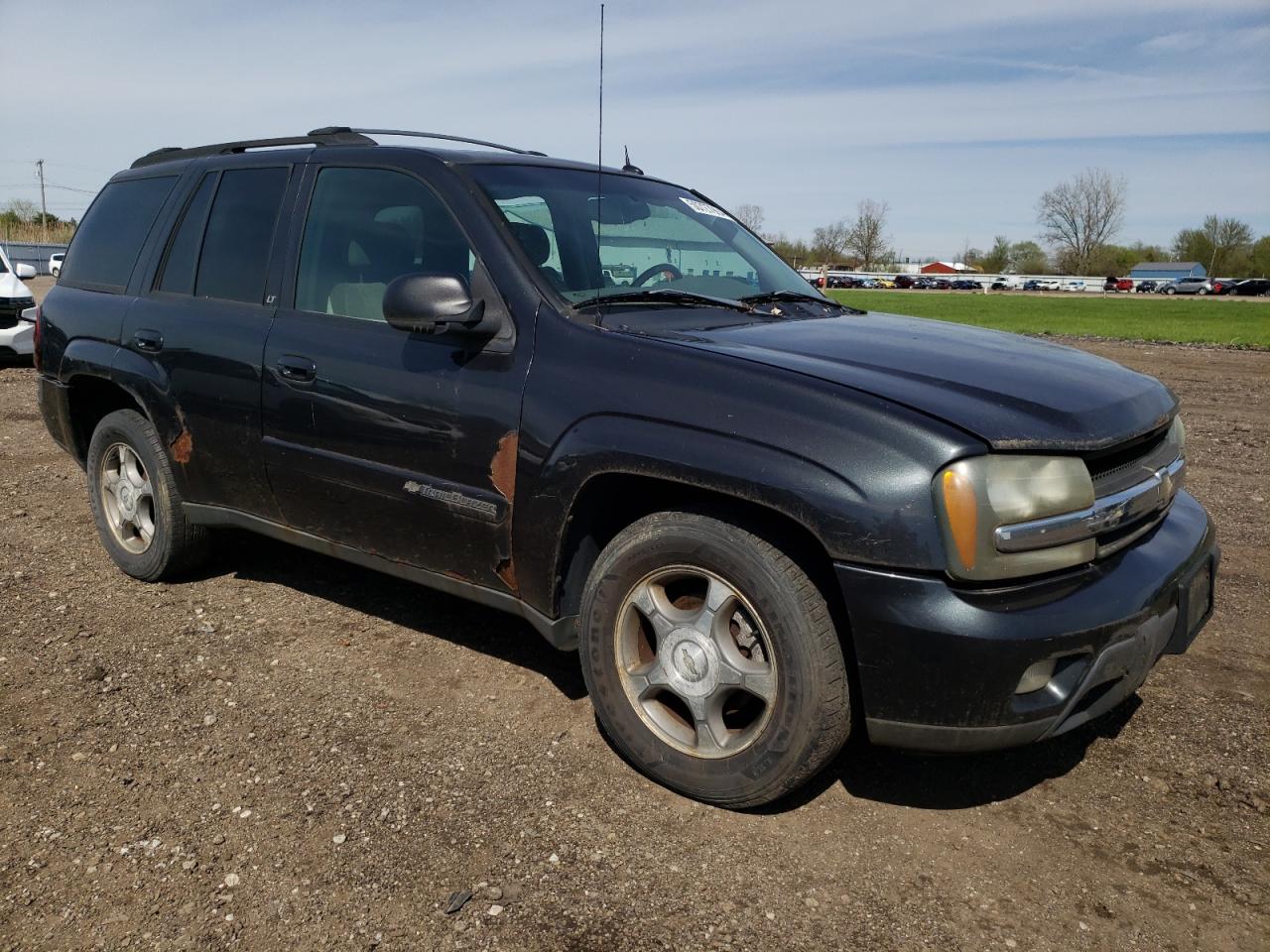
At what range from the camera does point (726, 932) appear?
236 centimetres

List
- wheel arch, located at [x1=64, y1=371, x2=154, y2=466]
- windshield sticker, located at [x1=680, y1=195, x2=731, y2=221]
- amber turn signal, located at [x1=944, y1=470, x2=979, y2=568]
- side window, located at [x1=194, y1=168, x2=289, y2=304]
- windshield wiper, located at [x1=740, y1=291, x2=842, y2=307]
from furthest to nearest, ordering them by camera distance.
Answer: wheel arch, located at [x1=64, y1=371, x2=154, y2=466] < windshield sticker, located at [x1=680, y1=195, x2=731, y2=221] < side window, located at [x1=194, y1=168, x2=289, y2=304] < windshield wiper, located at [x1=740, y1=291, x2=842, y2=307] < amber turn signal, located at [x1=944, y1=470, x2=979, y2=568]

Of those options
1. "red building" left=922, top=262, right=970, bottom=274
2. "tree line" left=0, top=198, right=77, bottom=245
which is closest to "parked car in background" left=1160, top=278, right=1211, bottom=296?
"red building" left=922, top=262, right=970, bottom=274

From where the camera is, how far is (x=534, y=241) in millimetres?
3330

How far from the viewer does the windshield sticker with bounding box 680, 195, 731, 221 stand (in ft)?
14.0

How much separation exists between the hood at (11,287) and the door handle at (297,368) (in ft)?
33.7

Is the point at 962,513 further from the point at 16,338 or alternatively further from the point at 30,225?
the point at 30,225

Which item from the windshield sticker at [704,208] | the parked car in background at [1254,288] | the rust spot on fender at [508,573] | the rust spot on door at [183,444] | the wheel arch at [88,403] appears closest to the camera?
the rust spot on fender at [508,573]

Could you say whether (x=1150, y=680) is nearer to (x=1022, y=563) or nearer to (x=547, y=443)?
(x=1022, y=563)

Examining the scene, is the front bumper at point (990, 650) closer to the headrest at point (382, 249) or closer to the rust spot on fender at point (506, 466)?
the rust spot on fender at point (506, 466)

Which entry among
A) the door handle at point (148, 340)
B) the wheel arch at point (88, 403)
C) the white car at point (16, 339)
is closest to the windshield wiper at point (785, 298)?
the door handle at point (148, 340)

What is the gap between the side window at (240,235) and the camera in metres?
3.92

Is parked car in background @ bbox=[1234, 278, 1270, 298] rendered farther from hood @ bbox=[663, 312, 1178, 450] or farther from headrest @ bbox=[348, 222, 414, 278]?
headrest @ bbox=[348, 222, 414, 278]

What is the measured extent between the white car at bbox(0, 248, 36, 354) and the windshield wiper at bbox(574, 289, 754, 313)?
11.1m

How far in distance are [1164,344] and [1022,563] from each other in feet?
62.7
